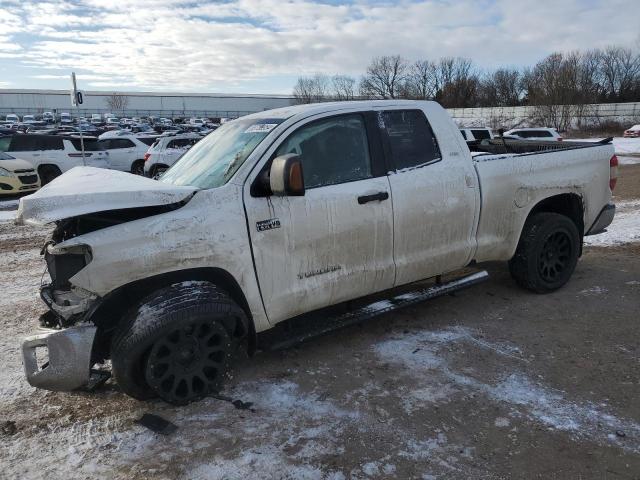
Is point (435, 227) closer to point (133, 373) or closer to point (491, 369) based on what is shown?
point (491, 369)

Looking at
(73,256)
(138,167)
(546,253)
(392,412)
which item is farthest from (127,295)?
(138,167)

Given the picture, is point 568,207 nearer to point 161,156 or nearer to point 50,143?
point 161,156

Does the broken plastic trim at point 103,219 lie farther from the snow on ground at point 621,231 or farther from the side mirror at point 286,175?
the snow on ground at point 621,231

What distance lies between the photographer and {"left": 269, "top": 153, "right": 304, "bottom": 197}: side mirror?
3.25m

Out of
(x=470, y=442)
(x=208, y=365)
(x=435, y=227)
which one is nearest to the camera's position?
(x=470, y=442)

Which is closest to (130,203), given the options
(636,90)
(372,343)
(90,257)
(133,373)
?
(90,257)

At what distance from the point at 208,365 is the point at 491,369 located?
6.65ft

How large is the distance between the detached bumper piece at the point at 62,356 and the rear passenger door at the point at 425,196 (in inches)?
90.8

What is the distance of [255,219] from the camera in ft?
11.2

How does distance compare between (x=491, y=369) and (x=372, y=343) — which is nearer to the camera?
(x=491, y=369)

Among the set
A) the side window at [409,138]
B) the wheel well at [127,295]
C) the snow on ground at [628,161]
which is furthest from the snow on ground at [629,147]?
the wheel well at [127,295]

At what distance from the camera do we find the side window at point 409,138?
411 cm

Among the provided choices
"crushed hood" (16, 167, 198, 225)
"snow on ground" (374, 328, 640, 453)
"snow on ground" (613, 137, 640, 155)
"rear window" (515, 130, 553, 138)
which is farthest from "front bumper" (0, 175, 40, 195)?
"snow on ground" (613, 137, 640, 155)

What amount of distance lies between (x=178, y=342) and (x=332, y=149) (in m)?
1.76
